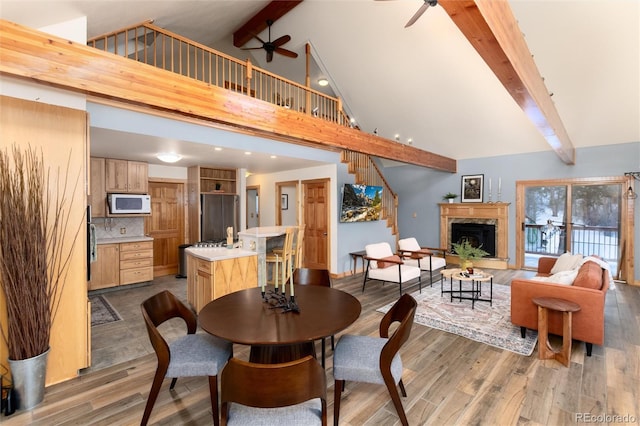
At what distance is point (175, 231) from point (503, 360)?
20.3 ft

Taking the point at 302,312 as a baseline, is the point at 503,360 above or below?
below

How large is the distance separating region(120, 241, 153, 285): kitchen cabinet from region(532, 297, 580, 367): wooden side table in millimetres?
5776

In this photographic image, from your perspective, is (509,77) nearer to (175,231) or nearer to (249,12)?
(249,12)

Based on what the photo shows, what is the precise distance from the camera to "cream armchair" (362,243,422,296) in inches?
184

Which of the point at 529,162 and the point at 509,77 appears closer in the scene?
the point at 509,77

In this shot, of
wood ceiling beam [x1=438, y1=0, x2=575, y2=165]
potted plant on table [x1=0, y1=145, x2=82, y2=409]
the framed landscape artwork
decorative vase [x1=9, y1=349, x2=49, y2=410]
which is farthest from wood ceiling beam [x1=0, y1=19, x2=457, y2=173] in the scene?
the framed landscape artwork

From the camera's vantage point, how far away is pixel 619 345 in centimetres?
309

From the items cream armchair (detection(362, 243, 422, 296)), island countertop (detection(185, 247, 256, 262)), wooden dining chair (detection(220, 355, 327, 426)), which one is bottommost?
cream armchair (detection(362, 243, 422, 296))

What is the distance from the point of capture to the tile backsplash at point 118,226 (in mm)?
5348

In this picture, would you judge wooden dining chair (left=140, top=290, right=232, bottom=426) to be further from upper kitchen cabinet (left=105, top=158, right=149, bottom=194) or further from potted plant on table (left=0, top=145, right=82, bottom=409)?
upper kitchen cabinet (left=105, top=158, right=149, bottom=194)

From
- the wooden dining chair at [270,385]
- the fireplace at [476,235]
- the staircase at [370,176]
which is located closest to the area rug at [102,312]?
the wooden dining chair at [270,385]

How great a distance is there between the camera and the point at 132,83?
2.32 m

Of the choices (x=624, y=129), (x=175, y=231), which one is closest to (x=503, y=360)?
(x=624, y=129)

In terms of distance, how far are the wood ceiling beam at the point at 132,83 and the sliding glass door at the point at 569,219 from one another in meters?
5.43
